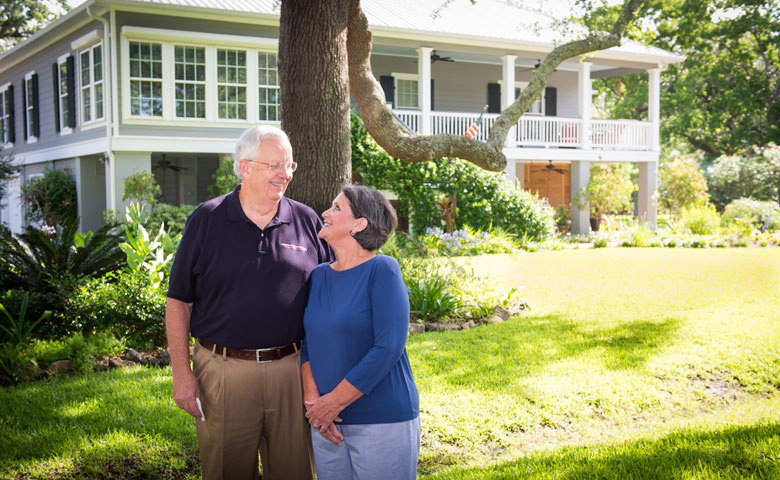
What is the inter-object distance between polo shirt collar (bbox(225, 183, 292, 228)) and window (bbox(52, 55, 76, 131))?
15.4m

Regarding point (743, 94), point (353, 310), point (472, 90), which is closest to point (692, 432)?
point (353, 310)

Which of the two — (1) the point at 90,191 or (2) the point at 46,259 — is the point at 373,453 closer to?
(2) the point at 46,259

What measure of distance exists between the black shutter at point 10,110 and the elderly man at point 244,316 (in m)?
21.1

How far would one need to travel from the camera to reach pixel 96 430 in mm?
4594

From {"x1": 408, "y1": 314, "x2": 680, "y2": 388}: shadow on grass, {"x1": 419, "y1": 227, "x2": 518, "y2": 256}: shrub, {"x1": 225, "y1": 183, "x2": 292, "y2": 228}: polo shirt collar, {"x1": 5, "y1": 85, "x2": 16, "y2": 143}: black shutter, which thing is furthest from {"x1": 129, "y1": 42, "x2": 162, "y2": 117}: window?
{"x1": 225, "y1": 183, "x2": 292, "y2": 228}: polo shirt collar

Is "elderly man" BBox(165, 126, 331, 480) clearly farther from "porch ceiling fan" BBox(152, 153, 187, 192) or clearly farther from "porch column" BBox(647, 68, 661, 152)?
"porch column" BBox(647, 68, 661, 152)

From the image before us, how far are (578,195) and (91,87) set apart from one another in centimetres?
1265

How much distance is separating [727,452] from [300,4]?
14.6ft

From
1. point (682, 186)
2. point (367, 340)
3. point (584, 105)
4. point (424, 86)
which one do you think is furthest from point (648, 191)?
point (367, 340)

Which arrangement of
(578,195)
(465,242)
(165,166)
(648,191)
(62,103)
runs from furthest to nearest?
(648,191) < (578,195) < (165,166) < (62,103) < (465,242)

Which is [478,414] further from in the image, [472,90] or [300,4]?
[472,90]

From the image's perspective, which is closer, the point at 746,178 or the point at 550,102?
the point at 550,102

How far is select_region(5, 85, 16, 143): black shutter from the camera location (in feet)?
68.8

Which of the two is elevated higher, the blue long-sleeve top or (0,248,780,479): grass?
the blue long-sleeve top
